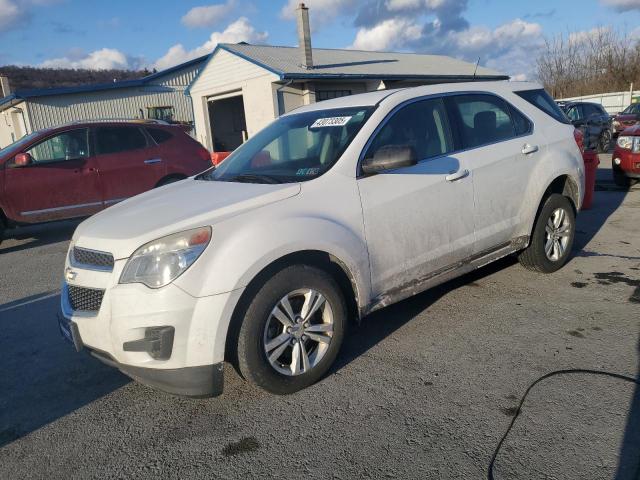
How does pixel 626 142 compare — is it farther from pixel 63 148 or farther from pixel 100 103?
pixel 100 103

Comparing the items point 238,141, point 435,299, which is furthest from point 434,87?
point 238,141

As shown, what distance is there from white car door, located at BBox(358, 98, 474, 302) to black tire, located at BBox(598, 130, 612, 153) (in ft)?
48.6

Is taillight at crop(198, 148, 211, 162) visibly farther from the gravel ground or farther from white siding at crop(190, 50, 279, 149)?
white siding at crop(190, 50, 279, 149)

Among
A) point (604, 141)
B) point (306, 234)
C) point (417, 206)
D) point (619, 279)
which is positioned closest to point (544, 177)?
point (619, 279)

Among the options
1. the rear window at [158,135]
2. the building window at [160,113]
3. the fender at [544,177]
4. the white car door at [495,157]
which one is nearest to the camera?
the white car door at [495,157]

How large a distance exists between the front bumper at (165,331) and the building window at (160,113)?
23.7 m

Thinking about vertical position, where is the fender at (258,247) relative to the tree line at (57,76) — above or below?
below

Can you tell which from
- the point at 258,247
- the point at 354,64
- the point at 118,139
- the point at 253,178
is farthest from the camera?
the point at 354,64

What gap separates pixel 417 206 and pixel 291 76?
1411 cm

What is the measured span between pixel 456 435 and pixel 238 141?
85.3ft

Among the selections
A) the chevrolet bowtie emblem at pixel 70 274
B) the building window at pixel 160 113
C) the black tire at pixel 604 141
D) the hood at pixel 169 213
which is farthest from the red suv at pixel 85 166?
the building window at pixel 160 113

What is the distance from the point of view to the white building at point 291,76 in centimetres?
1781

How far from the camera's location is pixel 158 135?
9.03m

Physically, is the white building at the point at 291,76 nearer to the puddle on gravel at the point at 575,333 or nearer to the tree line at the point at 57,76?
the puddle on gravel at the point at 575,333
